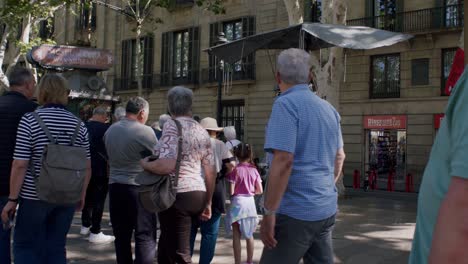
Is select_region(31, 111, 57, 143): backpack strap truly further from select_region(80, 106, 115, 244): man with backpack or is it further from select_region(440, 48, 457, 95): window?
select_region(440, 48, 457, 95): window

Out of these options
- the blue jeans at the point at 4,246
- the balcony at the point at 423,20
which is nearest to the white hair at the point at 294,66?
the blue jeans at the point at 4,246

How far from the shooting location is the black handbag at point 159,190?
3.89m

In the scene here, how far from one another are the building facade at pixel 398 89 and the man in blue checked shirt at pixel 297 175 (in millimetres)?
16594

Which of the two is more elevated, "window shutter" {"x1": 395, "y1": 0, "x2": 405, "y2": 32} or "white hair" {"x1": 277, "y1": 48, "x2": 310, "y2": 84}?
"window shutter" {"x1": 395, "y1": 0, "x2": 405, "y2": 32}

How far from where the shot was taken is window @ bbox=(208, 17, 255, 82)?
24.7m

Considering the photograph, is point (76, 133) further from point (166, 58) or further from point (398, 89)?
point (166, 58)

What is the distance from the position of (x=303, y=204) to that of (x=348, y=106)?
19519mm

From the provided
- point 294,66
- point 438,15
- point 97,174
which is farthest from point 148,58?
point 294,66

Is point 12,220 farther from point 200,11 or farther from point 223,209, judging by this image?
point 200,11

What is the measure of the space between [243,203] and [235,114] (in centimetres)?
2072

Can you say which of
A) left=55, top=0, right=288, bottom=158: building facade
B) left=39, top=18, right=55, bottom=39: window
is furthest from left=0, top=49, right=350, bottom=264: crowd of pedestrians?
left=39, top=18, right=55, bottom=39: window

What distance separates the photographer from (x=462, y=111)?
1.14m

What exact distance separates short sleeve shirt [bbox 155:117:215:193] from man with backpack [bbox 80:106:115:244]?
3.21 meters

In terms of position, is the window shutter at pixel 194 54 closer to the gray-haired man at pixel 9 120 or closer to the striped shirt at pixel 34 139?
the gray-haired man at pixel 9 120
